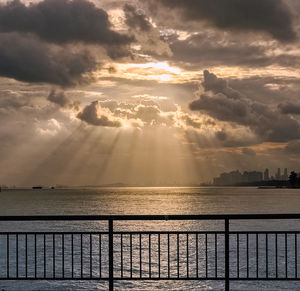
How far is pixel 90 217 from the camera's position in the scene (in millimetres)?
7723

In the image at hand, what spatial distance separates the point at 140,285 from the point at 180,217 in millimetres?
14911

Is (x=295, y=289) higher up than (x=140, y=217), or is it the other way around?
(x=140, y=217)

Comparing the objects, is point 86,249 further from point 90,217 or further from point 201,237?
point 90,217

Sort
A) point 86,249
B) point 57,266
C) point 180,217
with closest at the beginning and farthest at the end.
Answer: point 180,217 < point 57,266 < point 86,249

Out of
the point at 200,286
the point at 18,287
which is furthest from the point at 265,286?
the point at 18,287

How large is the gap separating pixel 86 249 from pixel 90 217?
1093 inches

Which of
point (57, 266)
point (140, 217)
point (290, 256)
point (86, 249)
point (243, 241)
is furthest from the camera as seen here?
point (243, 241)

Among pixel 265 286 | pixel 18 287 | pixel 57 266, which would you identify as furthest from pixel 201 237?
pixel 18 287

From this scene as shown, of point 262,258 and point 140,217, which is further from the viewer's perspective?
point 262,258

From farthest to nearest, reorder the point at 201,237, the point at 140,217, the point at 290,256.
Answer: the point at 201,237, the point at 290,256, the point at 140,217

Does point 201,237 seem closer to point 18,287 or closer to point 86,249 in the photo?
point 86,249

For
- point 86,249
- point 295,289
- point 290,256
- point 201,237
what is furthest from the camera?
point 201,237

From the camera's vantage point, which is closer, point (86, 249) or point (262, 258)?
point (262, 258)

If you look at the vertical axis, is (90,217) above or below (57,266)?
above
